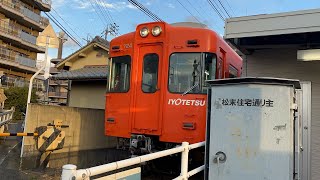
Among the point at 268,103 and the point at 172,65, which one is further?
the point at 172,65

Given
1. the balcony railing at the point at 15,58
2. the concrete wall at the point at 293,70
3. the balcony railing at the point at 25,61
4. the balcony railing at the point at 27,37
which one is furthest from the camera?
the balcony railing at the point at 27,37

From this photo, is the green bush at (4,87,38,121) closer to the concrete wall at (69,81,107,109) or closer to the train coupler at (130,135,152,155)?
the concrete wall at (69,81,107,109)

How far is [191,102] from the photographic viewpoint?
6473mm

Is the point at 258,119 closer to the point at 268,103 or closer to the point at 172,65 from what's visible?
the point at 268,103

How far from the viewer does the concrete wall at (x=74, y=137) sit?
31.0ft

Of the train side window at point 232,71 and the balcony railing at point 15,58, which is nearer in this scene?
the train side window at point 232,71

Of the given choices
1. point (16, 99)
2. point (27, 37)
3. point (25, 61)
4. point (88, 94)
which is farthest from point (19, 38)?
point (88, 94)

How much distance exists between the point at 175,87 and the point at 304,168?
296 cm

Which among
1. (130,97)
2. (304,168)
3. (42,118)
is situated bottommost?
(304,168)

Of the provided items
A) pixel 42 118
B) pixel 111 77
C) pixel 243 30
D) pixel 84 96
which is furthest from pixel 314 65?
pixel 84 96

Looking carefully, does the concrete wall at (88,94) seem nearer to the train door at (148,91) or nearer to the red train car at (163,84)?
the red train car at (163,84)

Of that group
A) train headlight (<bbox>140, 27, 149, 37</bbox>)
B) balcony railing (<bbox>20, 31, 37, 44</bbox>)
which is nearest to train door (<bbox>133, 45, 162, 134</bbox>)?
train headlight (<bbox>140, 27, 149, 37</bbox>)

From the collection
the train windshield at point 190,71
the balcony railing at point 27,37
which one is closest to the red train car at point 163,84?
the train windshield at point 190,71

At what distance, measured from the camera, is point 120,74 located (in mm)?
7590
